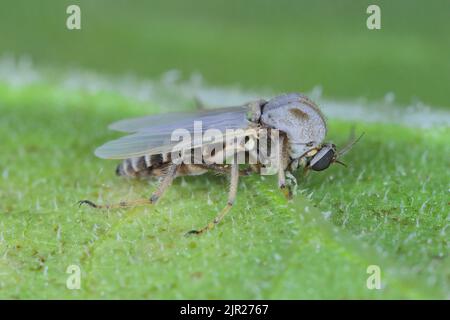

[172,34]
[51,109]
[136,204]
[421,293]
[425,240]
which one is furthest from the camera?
[172,34]

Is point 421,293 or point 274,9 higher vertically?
point 274,9

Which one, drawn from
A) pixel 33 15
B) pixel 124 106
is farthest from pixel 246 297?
pixel 33 15

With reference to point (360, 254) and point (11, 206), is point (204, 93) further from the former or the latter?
point (360, 254)

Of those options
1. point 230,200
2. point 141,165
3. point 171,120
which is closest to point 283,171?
point 230,200

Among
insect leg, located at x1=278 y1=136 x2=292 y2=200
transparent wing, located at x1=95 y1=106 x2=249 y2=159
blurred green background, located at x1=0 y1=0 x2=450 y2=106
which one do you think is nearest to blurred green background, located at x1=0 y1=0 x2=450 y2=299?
blurred green background, located at x1=0 y1=0 x2=450 y2=106

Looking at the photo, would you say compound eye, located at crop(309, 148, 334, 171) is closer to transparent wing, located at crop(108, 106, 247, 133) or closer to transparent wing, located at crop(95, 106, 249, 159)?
transparent wing, located at crop(95, 106, 249, 159)

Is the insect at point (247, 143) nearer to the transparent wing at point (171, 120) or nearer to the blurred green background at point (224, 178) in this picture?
the transparent wing at point (171, 120)
